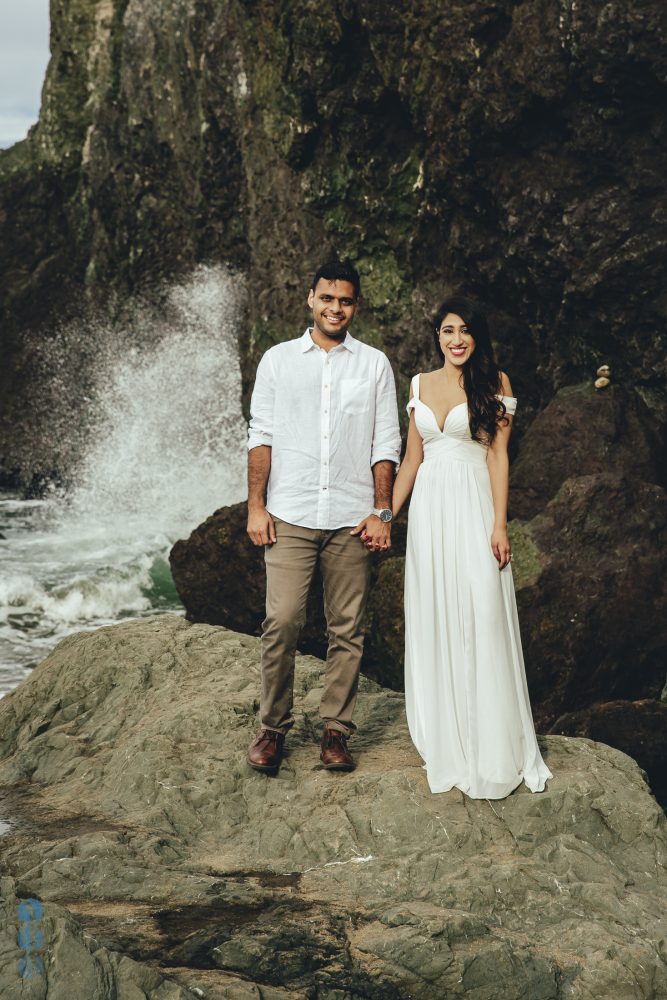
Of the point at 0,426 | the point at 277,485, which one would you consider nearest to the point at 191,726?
the point at 277,485

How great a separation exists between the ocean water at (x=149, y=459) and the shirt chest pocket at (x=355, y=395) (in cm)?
881

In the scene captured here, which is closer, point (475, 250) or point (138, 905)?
point (138, 905)

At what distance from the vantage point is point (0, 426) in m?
19.5

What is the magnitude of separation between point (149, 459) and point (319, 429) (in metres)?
13.6

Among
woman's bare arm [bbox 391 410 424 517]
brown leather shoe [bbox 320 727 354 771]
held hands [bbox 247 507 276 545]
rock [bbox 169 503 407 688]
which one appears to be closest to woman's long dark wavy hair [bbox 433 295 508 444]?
woman's bare arm [bbox 391 410 424 517]

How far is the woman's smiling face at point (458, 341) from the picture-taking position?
4258 mm

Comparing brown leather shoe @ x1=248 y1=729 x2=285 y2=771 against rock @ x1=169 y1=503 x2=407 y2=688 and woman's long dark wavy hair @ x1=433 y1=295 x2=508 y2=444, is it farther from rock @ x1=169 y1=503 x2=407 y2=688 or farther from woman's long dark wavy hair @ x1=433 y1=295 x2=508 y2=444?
rock @ x1=169 y1=503 x2=407 y2=688

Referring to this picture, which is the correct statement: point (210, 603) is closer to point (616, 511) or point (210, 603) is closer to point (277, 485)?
point (616, 511)

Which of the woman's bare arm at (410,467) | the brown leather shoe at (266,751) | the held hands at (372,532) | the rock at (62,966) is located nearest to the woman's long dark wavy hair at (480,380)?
the woman's bare arm at (410,467)

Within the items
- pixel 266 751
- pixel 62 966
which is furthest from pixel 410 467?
pixel 62 966

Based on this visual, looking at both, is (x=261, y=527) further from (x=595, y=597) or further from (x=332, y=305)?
(x=595, y=597)

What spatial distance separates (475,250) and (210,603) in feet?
12.4

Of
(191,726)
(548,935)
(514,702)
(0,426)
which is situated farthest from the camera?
(0,426)

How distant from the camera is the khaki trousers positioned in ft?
13.8
